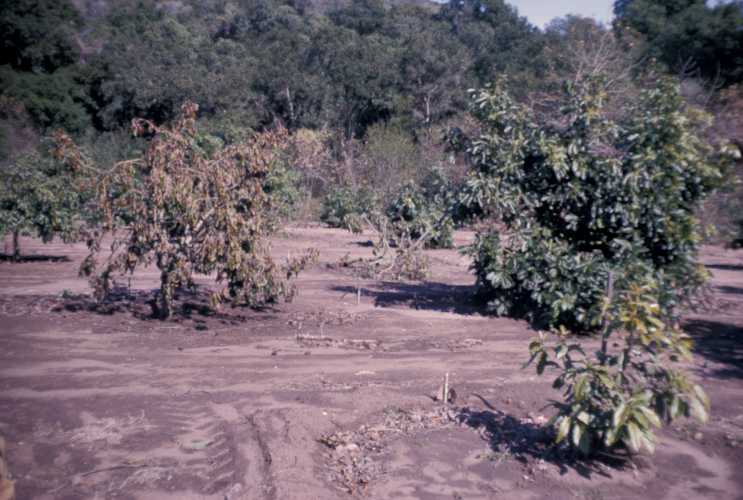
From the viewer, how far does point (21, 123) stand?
33969 millimetres

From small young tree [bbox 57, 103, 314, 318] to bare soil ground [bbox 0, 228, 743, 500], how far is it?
1013 mm

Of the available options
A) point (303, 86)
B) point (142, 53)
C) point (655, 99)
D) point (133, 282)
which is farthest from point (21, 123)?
point (655, 99)

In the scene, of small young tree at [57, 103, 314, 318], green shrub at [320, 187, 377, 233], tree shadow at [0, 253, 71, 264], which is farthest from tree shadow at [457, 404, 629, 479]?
green shrub at [320, 187, 377, 233]

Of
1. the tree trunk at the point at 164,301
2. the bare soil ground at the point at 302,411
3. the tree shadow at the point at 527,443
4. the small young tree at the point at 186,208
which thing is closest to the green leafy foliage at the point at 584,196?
the bare soil ground at the point at 302,411

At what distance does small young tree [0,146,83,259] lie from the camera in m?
15.3

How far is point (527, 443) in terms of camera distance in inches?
210

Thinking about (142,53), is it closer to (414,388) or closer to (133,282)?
(133,282)

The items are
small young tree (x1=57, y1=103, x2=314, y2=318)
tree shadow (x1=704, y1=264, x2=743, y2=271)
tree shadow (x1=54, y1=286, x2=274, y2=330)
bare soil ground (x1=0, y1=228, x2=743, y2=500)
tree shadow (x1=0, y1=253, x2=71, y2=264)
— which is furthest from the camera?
tree shadow (x1=704, y1=264, x2=743, y2=271)

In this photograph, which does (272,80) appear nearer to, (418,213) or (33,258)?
(418,213)

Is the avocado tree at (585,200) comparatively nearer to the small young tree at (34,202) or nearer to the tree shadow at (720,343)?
the tree shadow at (720,343)

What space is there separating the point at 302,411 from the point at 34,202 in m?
12.5

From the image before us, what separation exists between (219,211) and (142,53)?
3352 centimetres

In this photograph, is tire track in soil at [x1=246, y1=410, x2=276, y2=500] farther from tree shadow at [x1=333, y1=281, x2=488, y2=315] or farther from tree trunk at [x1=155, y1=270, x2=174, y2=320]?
tree shadow at [x1=333, y1=281, x2=488, y2=315]

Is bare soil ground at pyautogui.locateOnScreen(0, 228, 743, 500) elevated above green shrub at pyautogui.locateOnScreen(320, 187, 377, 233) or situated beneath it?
situated beneath
